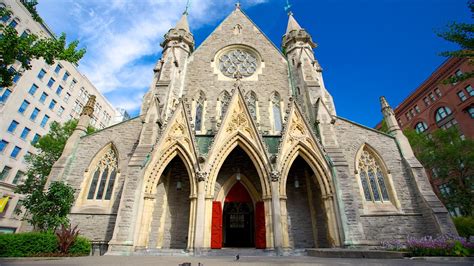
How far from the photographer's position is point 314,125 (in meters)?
12.6

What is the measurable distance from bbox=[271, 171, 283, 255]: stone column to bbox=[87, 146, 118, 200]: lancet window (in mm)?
8301

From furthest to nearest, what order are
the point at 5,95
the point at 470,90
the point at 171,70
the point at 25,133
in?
the point at 25,133 → the point at 470,90 → the point at 5,95 → the point at 171,70

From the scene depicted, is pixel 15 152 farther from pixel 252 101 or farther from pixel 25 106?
pixel 252 101

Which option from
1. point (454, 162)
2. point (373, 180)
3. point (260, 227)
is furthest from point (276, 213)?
point (454, 162)

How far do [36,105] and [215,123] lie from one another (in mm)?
30500

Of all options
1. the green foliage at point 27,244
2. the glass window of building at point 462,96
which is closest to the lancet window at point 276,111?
the green foliage at point 27,244

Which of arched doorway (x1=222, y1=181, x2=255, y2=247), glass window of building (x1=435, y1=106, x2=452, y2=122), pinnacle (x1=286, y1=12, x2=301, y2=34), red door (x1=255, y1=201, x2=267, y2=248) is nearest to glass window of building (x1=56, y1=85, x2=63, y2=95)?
pinnacle (x1=286, y1=12, x2=301, y2=34)

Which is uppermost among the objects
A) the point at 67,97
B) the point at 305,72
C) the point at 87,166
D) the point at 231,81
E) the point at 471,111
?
the point at 67,97

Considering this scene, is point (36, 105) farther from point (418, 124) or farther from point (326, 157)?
point (418, 124)

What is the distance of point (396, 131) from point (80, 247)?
16.7m

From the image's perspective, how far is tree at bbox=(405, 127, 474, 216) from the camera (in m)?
19.6

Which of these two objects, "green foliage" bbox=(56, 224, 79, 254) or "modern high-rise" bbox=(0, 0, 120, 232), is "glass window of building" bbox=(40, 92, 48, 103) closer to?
"modern high-rise" bbox=(0, 0, 120, 232)

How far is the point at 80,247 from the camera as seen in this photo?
29.6 feet

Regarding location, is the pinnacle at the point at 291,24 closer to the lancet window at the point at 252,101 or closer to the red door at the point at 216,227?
the lancet window at the point at 252,101
